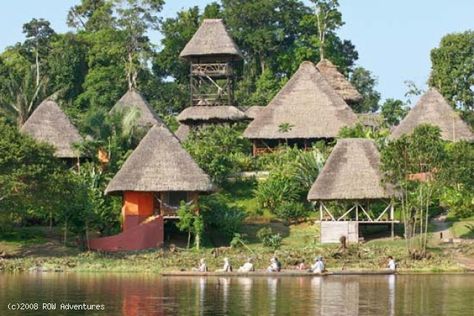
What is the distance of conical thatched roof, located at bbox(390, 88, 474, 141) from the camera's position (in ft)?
159

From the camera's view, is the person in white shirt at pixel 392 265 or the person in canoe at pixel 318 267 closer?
the person in canoe at pixel 318 267

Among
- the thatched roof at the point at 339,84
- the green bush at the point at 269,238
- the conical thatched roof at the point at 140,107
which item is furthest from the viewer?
the thatched roof at the point at 339,84

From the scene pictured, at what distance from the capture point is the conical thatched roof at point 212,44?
5222 centimetres

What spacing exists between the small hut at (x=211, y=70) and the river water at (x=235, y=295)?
19707 millimetres

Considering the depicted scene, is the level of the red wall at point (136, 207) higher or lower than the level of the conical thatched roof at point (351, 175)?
lower

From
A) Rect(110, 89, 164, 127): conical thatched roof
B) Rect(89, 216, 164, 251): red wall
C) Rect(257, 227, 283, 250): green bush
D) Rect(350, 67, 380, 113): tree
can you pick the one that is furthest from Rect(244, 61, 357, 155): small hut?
Rect(350, 67, 380, 113): tree

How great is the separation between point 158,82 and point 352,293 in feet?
130

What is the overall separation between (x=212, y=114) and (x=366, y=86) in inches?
973

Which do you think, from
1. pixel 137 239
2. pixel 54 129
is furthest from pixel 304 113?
pixel 137 239

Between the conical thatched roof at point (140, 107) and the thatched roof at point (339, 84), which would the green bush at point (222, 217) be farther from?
the thatched roof at point (339, 84)

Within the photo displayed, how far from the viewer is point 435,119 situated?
162 ft

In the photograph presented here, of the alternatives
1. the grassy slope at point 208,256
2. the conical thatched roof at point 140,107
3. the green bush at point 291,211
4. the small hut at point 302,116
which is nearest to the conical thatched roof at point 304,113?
the small hut at point 302,116

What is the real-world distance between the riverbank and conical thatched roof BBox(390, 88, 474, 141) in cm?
1112

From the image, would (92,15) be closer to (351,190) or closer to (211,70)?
(211,70)
